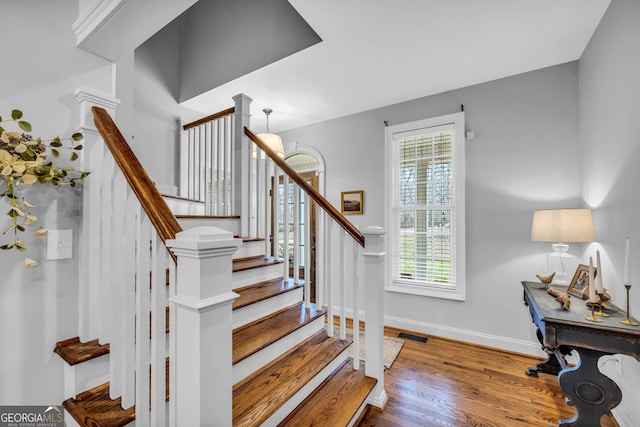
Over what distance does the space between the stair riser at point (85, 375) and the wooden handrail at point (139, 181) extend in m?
0.78

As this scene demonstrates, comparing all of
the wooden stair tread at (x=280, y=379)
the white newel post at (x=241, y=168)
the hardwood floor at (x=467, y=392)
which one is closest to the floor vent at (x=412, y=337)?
the hardwood floor at (x=467, y=392)

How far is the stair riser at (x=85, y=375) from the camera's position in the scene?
1.19m

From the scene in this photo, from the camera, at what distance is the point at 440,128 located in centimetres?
320

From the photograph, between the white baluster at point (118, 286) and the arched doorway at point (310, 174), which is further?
the arched doorway at point (310, 174)

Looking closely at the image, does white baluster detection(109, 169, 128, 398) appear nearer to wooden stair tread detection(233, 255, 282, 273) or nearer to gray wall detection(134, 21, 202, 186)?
wooden stair tread detection(233, 255, 282, 273)

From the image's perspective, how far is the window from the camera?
3.09 m

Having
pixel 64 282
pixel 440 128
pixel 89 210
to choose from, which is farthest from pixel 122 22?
pixel 440 128

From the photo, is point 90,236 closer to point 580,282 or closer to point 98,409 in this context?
point 98,409

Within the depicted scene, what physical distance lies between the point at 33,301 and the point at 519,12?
3259mm

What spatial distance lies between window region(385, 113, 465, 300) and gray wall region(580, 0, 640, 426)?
3.44 ft

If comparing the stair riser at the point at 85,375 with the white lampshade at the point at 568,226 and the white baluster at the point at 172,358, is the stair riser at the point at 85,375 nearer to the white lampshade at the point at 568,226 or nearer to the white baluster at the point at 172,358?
the white baluster at the point at 172,358

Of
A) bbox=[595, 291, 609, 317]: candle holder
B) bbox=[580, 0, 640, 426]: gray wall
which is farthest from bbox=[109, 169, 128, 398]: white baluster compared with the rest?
bbox=[580, 0, 640, 426]: gray wall

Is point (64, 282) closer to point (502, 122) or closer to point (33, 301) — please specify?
point (33, 301)

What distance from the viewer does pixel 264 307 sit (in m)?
1.98
